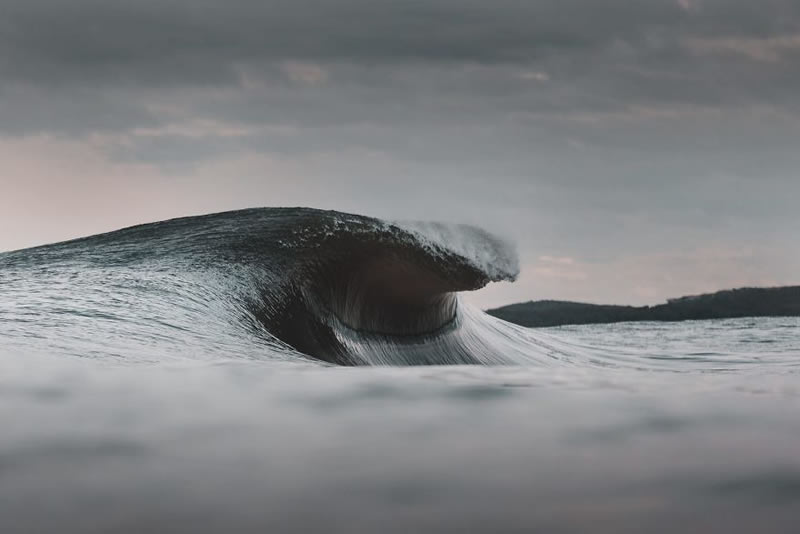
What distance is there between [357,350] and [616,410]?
171 inches

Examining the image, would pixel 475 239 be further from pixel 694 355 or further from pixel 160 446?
pixel 160 446

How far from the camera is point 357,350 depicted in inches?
229

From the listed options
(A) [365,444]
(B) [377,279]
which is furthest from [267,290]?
(A) [365,444]

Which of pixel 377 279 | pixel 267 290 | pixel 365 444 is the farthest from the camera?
pixel 377 279

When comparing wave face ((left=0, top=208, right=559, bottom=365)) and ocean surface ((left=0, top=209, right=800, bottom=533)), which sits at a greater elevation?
wave face ((left=0, top=208, right=559, bottom=365))

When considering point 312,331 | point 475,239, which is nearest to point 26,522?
point 312,331

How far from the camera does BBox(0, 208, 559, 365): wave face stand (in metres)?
3.24

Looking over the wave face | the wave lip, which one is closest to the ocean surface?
the wave face

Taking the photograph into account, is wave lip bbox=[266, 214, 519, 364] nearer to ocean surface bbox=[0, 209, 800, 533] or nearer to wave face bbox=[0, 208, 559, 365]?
wave face bbox=[0, 208, 559, 365]

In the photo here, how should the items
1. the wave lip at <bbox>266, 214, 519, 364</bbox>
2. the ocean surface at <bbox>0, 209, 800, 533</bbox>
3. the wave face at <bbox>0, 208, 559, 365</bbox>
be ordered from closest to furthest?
the ocean surface at <bbox>0, 209, 800, 533</bbox> → the wave face at <bbox>0, 208, 559, 365</bbox> → the wave lip at <bbox>266, 214, 519, 364</bbox>

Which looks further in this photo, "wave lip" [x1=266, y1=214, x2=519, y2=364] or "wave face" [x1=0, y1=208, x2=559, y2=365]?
"wave lip" [x1=266, y1=214, x2=519, y2=364]

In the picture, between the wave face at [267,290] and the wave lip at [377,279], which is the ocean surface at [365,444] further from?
the wave lip at [377,279]

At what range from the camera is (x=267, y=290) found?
5301mm

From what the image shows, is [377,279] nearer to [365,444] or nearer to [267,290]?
[267,290]
